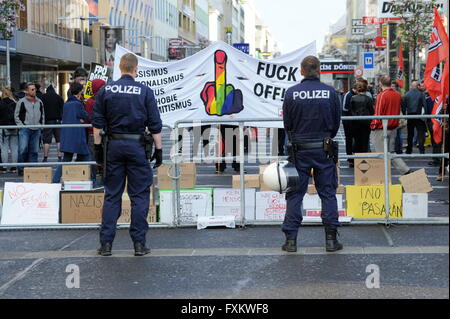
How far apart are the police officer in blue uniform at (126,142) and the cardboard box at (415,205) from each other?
9.66ft

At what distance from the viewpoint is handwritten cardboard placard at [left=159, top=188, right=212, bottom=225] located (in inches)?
371

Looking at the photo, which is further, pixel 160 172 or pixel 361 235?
pixel 160 172

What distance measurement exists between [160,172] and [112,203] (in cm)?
170

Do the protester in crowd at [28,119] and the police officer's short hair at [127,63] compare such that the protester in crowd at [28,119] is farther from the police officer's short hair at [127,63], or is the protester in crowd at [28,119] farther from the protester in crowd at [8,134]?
the police officer's short hair at [127,63]

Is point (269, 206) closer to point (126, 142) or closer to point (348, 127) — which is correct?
point (126, 142)

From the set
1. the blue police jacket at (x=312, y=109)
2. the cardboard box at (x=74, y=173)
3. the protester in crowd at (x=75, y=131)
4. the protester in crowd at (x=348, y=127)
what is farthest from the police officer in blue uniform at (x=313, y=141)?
the protester in crowd at (x=348, y=127)

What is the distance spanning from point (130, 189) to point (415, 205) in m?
3.24

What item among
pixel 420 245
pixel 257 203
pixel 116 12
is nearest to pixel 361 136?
pixel 257 203

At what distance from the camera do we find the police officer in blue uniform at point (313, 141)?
761 centimetres

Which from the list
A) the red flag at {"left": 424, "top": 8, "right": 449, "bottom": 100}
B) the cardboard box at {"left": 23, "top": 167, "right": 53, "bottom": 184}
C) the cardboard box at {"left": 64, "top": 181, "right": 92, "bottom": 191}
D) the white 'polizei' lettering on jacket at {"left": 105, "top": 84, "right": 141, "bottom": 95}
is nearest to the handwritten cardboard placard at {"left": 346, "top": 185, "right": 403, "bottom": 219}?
the red flag at {"left": 424, "top": 8, "right": 449, "bottom": 100}
